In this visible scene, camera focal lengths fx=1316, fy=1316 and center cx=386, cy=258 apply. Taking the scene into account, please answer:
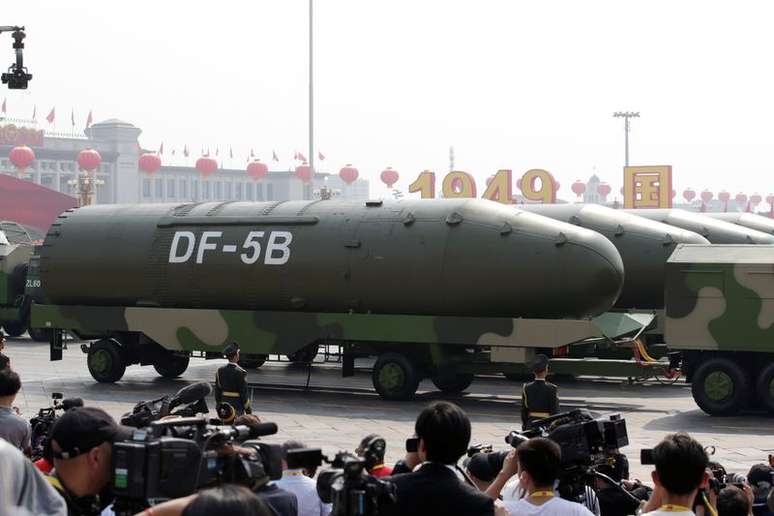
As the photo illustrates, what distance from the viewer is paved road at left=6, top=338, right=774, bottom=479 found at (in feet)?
60.6

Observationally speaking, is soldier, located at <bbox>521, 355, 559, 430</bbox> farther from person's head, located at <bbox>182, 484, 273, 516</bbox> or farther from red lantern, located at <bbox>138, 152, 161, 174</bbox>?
red lantern, located at <bbox>138, 152, 161, 174</bbox>

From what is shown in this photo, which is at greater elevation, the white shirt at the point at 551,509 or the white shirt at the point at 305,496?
the white shirt at the point at 551,509

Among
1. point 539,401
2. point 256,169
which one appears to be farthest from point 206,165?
point 539,401

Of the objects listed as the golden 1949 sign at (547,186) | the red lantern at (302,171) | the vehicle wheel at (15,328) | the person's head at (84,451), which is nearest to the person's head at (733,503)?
the person's head at (84,451)

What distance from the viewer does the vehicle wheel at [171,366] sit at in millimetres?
26609

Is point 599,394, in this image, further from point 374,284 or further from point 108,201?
point 108,201

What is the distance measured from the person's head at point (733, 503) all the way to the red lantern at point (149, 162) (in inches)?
5106

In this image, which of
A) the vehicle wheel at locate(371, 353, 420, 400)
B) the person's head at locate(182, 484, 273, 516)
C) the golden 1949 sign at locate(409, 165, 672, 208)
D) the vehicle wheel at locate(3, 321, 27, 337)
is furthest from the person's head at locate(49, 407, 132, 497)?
the golden 1949 sign at locate(409, 165, 672, 208)

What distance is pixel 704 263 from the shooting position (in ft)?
69.9

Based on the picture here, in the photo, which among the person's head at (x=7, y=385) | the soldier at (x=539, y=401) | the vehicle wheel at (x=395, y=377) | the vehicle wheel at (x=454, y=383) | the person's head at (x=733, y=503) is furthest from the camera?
the vehicle wheel at (x=454, y=383)

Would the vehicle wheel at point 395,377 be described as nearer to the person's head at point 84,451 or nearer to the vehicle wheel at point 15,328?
the person's head at point 84,451

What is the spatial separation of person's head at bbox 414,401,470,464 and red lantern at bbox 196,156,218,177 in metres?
144

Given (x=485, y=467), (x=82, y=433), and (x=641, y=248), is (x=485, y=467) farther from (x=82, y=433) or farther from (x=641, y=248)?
(x=641, y=248)

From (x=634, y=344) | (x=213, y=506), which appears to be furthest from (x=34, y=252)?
(x=213, y=506)
